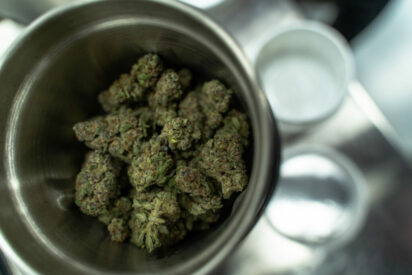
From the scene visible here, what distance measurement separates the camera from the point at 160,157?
50 cm

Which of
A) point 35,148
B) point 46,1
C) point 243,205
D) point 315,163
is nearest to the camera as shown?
point 243,205

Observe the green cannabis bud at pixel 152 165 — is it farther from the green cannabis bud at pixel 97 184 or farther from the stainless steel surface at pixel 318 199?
the stainless steel surface at pixel 318 199

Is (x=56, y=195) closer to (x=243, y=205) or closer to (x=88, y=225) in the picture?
(x=88, y=225)

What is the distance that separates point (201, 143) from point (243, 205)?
146mm

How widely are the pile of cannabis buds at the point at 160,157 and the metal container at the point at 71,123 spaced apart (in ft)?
0.09

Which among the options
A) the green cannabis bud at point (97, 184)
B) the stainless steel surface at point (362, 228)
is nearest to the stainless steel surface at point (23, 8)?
the green cannabis bud at point (97, 184)

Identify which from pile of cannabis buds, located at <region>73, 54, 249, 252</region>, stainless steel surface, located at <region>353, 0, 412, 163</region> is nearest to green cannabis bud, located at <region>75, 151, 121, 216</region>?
pile of cannabis buds, located at <region>73, 54, 249, 252</region>

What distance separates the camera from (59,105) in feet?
1.82

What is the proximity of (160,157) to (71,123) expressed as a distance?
0.18 metres

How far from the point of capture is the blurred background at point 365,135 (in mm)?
843

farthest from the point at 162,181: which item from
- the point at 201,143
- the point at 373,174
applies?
the point at 373,174

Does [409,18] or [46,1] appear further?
[409,18]

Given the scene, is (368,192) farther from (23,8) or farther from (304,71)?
(23,8)

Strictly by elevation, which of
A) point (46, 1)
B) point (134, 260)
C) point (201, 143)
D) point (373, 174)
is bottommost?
point (373, 174)
